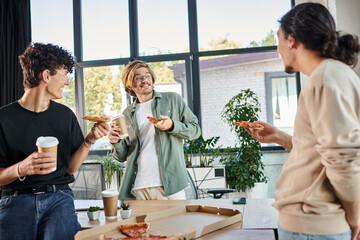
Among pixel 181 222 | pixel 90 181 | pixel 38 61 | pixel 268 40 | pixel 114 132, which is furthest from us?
pixel 268 40

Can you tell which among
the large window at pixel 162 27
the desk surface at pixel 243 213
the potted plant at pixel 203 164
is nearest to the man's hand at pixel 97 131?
the desk surface at pixel 243 213

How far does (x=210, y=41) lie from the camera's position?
5191mm

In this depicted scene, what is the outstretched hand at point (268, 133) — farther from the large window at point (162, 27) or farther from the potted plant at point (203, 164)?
the large window at point (162, 27)

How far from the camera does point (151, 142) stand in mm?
2445

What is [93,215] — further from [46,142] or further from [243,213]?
[243,213]

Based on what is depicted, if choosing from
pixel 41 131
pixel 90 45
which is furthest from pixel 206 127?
pixel 41 131

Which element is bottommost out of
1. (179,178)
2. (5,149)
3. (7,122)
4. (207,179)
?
(207,179)

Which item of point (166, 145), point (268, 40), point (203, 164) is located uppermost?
point (268, 40)

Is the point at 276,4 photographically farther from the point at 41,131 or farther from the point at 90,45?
the point at 41,131

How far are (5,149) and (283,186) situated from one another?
1.26 metres

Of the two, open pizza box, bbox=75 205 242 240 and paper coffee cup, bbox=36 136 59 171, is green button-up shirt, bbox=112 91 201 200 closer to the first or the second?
open pizza box, bbox=75 205 242 240

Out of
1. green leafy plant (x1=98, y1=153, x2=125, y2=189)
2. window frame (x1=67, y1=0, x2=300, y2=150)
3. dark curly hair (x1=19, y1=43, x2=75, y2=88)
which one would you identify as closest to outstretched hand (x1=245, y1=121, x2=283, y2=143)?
dark curly hair (x1=19, y1=43, x2=75, y2=88)

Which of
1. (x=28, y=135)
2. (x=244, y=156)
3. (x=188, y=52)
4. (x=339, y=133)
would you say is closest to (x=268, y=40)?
(x=188, y=52)

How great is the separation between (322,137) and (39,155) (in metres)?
1.08
